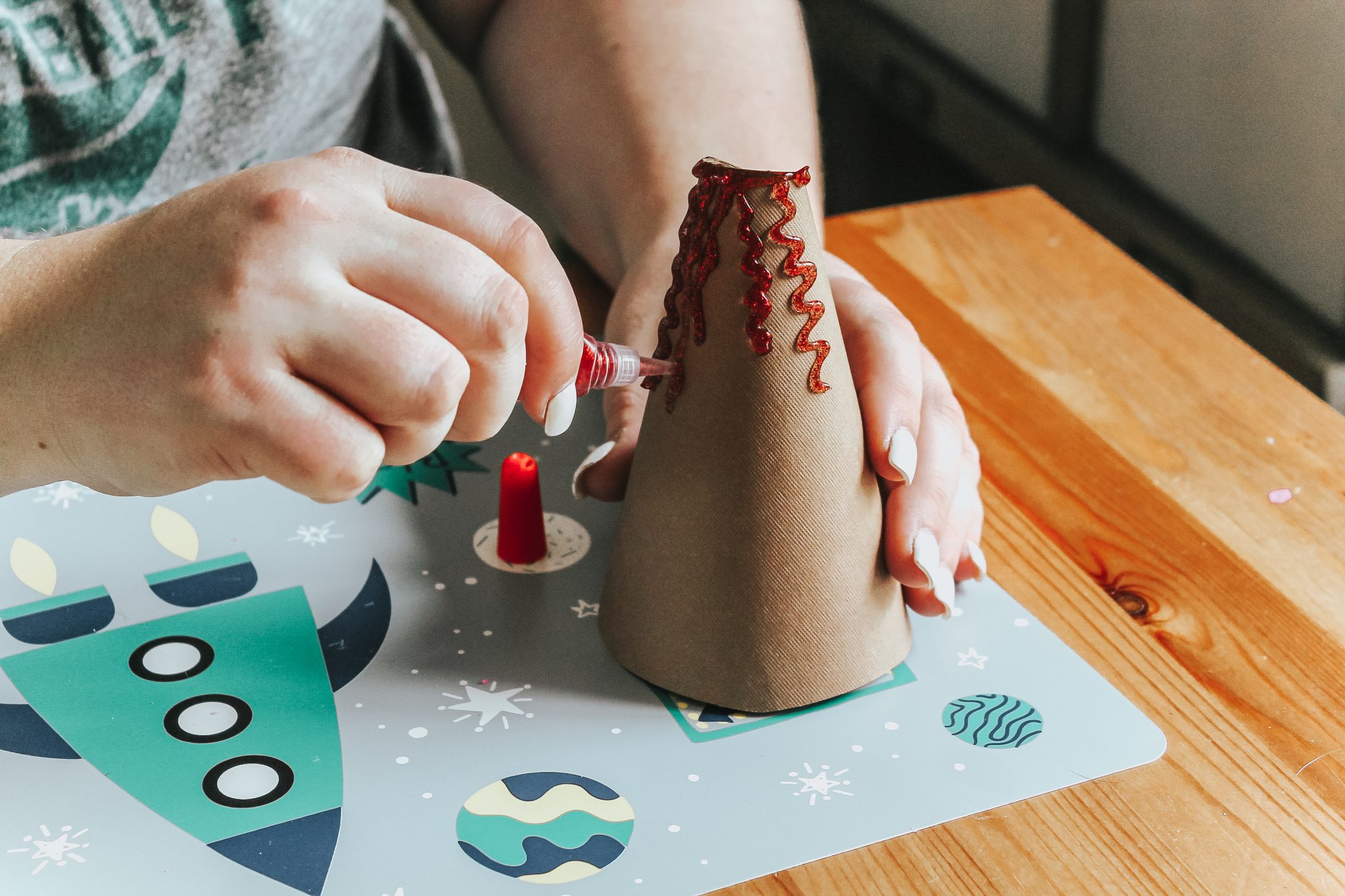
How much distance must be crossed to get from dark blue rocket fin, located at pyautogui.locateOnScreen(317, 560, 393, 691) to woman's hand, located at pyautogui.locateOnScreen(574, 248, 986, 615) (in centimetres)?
11

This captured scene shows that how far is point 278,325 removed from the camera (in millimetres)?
397

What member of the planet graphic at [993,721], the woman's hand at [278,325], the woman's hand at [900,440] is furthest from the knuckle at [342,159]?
the planet graphic at [993,721]

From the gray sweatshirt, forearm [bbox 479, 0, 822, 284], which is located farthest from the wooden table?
the gray sweatshirt

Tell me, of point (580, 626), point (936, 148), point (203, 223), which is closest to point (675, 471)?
point (580, 626)

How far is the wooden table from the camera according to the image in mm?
449

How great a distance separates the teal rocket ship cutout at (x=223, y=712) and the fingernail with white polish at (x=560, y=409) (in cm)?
14

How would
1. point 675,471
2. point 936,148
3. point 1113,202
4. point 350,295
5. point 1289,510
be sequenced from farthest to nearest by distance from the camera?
1. point 936,148
2. point 1113,202
3. point 1289,510
4. point 675,471
5. point 350,295

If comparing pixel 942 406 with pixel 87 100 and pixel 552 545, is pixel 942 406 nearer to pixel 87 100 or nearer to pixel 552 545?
pixel 552 545

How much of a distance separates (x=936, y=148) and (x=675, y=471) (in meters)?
1.64

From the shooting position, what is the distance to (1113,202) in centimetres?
138

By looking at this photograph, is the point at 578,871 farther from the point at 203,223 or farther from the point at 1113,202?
the point at 1113,202

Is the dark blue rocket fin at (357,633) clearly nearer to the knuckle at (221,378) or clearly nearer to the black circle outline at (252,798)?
the black circle outline at (252,798)

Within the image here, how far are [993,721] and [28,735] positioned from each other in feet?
1.31

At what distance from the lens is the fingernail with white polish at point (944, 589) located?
53cm
